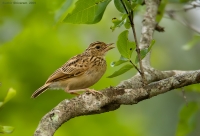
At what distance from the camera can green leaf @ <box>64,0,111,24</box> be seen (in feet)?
14.8

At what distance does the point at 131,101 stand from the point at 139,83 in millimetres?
715

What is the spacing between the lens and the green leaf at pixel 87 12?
451 centimetres

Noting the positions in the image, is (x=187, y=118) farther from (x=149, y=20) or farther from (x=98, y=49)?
(x=98, y=49)

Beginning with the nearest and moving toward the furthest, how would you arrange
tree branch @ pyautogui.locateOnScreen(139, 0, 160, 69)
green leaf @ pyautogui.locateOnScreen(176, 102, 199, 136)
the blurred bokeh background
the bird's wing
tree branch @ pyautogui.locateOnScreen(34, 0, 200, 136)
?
tree branch @ pyautogui.locateOnScreen(34, 0, 200, 136) → green leaf @ pyautogui.locateOnScreen(176, 102, 199, 136) → tree branch @ pyautogui.locateOnScreen(139, 0, 160, 69) → the bird's wing → the blurred bokeh background

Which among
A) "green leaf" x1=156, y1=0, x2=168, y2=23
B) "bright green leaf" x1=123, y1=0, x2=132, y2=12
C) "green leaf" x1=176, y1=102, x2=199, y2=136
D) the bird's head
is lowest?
"green leaf" x1=176, y1=102, x2=199, y2=136

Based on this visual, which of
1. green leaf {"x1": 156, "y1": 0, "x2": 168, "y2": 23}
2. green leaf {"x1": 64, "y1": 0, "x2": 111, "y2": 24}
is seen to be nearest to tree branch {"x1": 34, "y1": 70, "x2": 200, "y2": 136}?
green leaf {"x1": 64, "y1": 0, "x2": 111, "y2": 24}

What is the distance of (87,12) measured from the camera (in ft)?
15.0

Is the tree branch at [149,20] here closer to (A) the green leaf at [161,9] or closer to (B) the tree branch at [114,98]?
(A) the green leaf at [161,9]

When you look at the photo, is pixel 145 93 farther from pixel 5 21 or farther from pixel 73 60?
pixel 5 21

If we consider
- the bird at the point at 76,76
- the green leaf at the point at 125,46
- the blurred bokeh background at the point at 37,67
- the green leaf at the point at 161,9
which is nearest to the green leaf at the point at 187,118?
the blurred bokeh background at the point at 37,67

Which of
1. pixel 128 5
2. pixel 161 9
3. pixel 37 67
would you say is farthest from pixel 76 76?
pixel 128 5

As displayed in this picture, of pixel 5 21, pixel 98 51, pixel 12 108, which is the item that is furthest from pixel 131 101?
pixel 5 21

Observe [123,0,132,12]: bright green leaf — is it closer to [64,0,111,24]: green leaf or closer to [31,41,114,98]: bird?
[64,0,111,24]: green leaf

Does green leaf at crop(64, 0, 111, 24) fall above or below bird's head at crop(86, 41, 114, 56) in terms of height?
above
